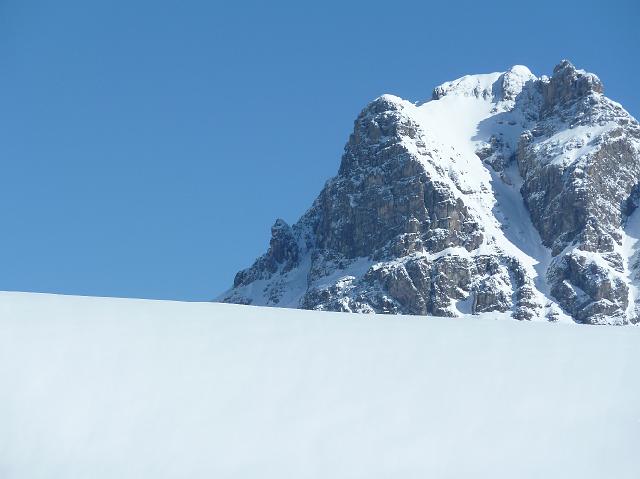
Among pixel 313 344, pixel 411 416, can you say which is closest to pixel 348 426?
pixel 411 416

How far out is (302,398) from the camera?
18.6 m

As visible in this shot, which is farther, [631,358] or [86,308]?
[86,308]

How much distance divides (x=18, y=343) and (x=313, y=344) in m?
4.41

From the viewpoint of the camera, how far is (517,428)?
1803 cm

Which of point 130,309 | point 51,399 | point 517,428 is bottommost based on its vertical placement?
point 517,428

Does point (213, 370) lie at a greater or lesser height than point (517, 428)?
greater

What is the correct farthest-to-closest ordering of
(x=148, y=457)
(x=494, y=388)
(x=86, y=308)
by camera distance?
(x=86, y=308)
(x=494, y=388)
(x=148, y=457)

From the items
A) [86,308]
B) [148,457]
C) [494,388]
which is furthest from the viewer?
[86,308]

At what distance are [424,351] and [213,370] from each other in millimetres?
3273

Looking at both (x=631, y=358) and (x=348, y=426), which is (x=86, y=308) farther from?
(x=631, y=358)

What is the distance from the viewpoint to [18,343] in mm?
19188

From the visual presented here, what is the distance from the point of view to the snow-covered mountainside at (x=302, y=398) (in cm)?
1736

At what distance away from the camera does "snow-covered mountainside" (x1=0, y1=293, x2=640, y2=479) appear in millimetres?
17359

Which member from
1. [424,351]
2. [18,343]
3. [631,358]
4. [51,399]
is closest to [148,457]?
[51,399]
